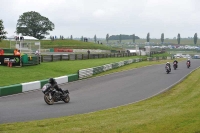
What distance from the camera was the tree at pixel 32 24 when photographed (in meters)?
116

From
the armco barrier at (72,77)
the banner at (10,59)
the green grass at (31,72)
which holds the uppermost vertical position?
the banner at (10,59)

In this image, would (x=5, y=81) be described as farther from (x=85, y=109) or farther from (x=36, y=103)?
(x=85, y=109)

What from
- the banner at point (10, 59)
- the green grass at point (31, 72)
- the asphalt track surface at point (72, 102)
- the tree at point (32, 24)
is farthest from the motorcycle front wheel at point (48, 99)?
the tree at point (32, 24)

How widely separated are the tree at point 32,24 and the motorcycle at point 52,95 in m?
100

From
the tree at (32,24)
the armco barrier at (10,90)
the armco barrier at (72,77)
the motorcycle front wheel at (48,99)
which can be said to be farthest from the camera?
the tree at (32,24)

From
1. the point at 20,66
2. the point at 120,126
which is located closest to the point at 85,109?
the point at 120,126

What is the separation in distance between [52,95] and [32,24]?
10165 centimetres

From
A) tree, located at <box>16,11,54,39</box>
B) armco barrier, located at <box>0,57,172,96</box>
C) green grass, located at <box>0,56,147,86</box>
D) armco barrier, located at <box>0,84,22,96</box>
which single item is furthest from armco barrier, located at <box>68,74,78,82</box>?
tree, located at <box>16,11,54,39</box>

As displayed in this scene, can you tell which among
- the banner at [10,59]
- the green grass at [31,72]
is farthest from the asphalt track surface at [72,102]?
the banner at [10,59]

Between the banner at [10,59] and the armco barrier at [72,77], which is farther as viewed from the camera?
the banner at [10,59]

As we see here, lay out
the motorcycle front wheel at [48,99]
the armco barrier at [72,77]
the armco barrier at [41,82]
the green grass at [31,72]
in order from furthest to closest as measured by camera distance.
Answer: the armco barrier at [72,77], the green grass at [31,72], the armco barrier at [41,82], the motorcycle front wheel at [48,99]

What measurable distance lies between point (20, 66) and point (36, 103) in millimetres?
17118

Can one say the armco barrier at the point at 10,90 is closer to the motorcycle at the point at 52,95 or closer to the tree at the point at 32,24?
the motorcycle at the point at 52,95

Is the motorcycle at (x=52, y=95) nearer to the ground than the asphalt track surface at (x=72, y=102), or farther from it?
farther from it
